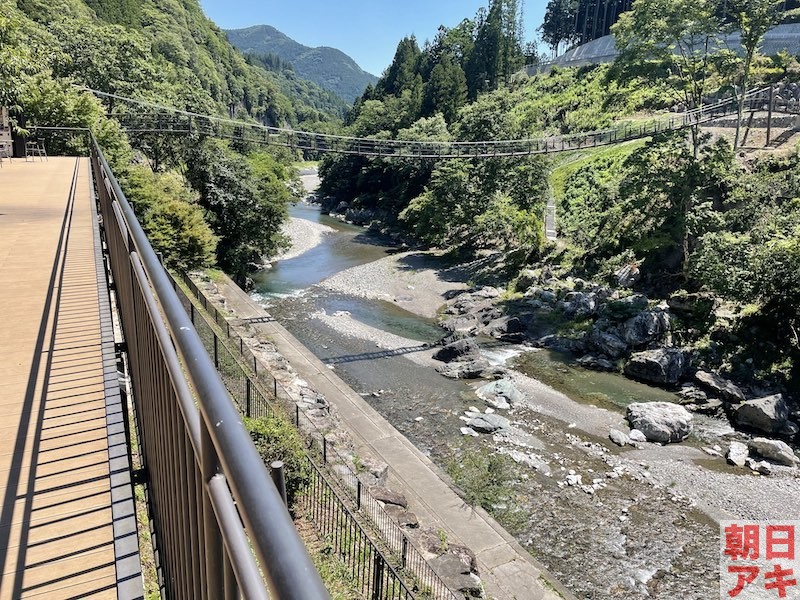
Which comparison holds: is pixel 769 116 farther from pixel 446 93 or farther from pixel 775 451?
pixel 446 93

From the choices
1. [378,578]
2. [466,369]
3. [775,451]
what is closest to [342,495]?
[378,578]

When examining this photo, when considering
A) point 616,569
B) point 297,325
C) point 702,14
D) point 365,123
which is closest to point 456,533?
point 616,569

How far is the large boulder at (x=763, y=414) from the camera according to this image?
12.9 meters

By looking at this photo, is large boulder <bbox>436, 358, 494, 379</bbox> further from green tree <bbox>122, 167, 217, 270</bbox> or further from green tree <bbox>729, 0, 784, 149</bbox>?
green tree <bbox>729, 0, 784, 149</bbox>

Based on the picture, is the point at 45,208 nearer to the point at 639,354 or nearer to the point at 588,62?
the point at 639,354

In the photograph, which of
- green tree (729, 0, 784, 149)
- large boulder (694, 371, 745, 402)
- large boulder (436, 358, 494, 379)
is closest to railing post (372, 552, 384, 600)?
large boulder (436, 358, 494, 379)

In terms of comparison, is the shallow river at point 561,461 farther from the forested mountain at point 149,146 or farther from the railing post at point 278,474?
the railing post at point 278,474

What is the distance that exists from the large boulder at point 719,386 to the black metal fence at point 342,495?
1074 centimetres

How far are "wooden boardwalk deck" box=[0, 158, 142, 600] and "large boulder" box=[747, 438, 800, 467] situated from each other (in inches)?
535

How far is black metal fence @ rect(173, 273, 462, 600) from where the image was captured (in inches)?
275

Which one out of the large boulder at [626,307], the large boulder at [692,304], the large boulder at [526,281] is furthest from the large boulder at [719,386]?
the large boulder at [526,281]

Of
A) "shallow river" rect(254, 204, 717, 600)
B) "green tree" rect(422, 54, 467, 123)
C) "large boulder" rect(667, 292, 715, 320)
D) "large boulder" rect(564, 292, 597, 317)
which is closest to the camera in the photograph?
"shallow river" rect(254, 204, 717, 600)

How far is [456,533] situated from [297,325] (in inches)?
499

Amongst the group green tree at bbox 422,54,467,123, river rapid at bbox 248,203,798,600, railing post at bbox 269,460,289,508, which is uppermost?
green tree at bbox 422,54,467,123
